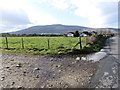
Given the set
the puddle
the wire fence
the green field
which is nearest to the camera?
the puddle

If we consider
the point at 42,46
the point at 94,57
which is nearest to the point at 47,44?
the point at 42,46

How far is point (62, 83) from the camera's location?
4.45m

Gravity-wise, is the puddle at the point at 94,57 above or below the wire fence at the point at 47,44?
below

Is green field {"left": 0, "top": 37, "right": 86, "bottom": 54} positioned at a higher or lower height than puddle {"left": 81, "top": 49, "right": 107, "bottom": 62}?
higher

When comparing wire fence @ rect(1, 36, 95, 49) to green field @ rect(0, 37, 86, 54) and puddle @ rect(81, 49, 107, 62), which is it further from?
puddle @ rect(81, 49, 107, 62)

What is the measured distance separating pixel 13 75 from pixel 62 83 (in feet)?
8.17

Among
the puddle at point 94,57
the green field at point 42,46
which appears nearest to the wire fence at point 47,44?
the green field at point 42,46

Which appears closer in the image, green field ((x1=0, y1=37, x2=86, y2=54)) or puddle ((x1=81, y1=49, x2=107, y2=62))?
puddle ((x1=81, y1=49, x2=107, y2=62))

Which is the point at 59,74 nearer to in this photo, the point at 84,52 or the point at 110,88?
the point at 110,88

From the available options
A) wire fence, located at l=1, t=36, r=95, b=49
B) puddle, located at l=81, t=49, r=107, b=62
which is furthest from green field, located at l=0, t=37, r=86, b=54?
puddle, located at l=81, t=49, r=107, b=62

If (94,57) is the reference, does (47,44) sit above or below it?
above

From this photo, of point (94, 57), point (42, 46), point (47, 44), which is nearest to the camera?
point (94, 57)

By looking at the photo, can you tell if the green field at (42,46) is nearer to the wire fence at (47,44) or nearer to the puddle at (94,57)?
the wire fence at (47,44)

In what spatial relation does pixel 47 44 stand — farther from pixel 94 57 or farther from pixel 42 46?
pixel 94 57
